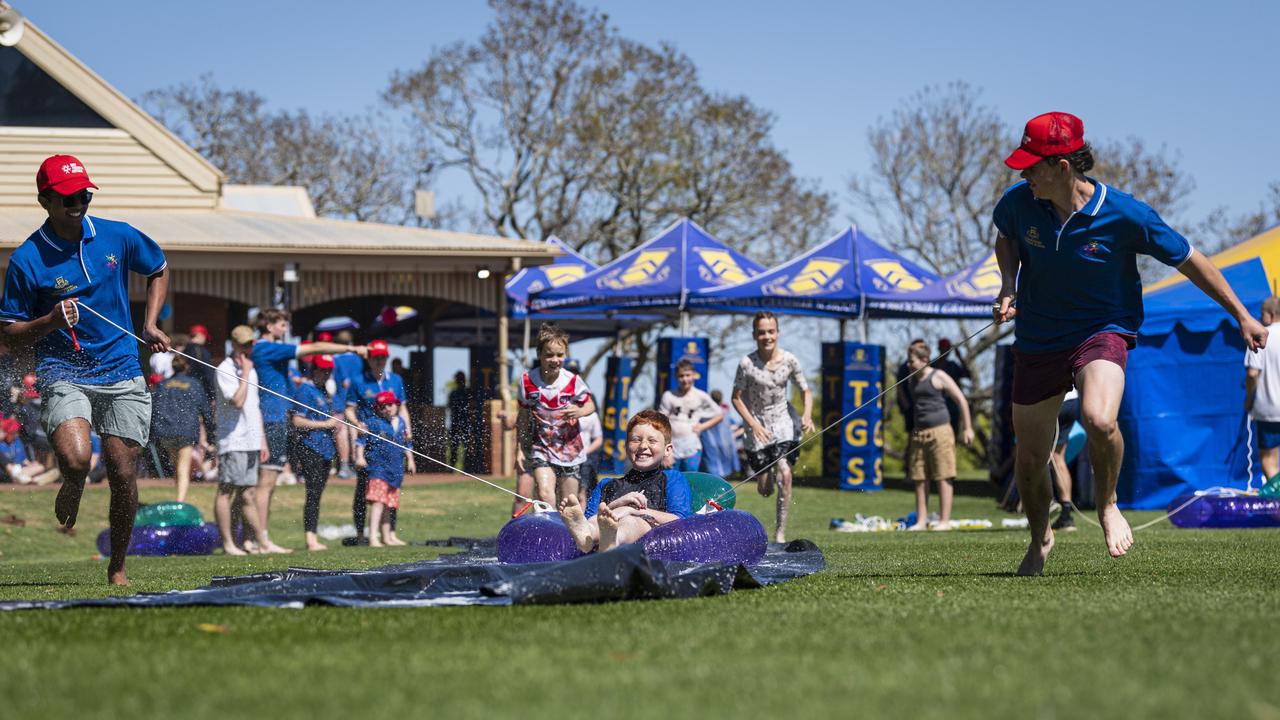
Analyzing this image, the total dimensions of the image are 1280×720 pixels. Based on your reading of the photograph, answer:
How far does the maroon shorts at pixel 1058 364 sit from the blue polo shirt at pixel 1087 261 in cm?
4

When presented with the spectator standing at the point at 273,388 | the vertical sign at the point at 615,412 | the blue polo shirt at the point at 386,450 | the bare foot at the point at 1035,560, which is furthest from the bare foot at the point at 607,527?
the vertical sign at the point at 615,412

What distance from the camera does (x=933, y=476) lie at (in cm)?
1316

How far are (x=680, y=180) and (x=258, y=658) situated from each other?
31.2 meters

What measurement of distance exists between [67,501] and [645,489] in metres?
2.88

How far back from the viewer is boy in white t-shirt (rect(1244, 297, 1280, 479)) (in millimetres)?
12516

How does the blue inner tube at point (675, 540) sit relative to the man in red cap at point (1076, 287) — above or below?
below

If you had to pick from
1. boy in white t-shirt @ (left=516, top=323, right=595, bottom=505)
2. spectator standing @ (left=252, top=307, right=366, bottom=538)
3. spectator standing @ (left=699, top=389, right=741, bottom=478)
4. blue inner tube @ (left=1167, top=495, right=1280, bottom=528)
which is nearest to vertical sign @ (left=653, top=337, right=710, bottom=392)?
spectator standing @ (left=699, top=389, right=741, bottom=478)

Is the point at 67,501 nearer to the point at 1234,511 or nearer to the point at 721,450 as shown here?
the point at 1234,511

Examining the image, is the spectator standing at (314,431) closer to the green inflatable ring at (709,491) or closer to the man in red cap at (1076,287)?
the green inflatable ring at (709,491)

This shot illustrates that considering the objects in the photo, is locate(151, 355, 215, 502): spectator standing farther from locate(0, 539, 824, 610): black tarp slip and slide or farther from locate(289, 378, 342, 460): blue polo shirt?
locate(0, 539, 824, 610): black tarp slip and slide

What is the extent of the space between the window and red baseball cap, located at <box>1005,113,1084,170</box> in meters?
18.6

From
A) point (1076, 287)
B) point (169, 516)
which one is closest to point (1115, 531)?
point (1076, 287)

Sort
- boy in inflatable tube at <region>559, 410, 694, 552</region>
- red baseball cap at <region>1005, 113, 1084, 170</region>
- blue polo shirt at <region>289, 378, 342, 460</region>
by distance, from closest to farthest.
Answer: red baseball cap at <region>1005, 113, 1084, 170</region> → boy in inflatable tube at <region>559, 410, 694, 552</region> → blue polo shirt at <region>289, 378, 342, 460</region>

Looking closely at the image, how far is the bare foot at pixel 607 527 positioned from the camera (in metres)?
6.69
